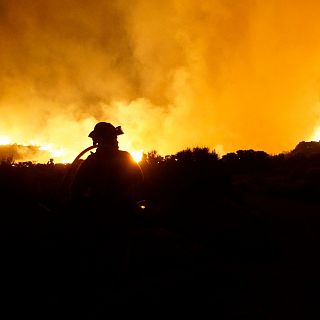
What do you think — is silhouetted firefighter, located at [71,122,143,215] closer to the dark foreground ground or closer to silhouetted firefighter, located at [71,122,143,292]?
silhouetted firefighter, located at [71,122,143,292]

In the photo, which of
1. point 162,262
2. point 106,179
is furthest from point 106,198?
point 162,262

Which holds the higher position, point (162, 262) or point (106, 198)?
point (106, 198)

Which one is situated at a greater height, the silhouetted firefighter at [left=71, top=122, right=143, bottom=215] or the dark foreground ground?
the silhouetted firefighter at [left=71, top=122, right=143, bottom=215]

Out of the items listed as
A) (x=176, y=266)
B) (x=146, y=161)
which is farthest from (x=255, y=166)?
(x=176, y=266)

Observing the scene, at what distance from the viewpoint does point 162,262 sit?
7367mm

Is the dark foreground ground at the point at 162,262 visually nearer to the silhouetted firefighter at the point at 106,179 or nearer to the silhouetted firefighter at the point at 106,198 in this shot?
the silhouetted firefighter at the point at 106,198

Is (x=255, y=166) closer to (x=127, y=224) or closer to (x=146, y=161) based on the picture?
(x=146, y=161)

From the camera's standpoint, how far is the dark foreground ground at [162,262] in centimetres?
575

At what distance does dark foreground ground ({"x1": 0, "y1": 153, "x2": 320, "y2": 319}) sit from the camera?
5.75 meters

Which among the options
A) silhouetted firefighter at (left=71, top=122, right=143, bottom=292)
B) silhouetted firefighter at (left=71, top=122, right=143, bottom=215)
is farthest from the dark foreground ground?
silhouetted firefighter at (left=71, top=122, right=143, bottom=215)

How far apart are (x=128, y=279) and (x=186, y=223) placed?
4259 millimetres

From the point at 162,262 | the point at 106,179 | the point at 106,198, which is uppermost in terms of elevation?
the point at 106,179

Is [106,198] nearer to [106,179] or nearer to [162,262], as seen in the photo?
[106,179]

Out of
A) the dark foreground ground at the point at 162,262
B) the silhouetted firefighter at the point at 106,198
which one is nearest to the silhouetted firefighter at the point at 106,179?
the silhouetted firefighter at the point at 106,198
